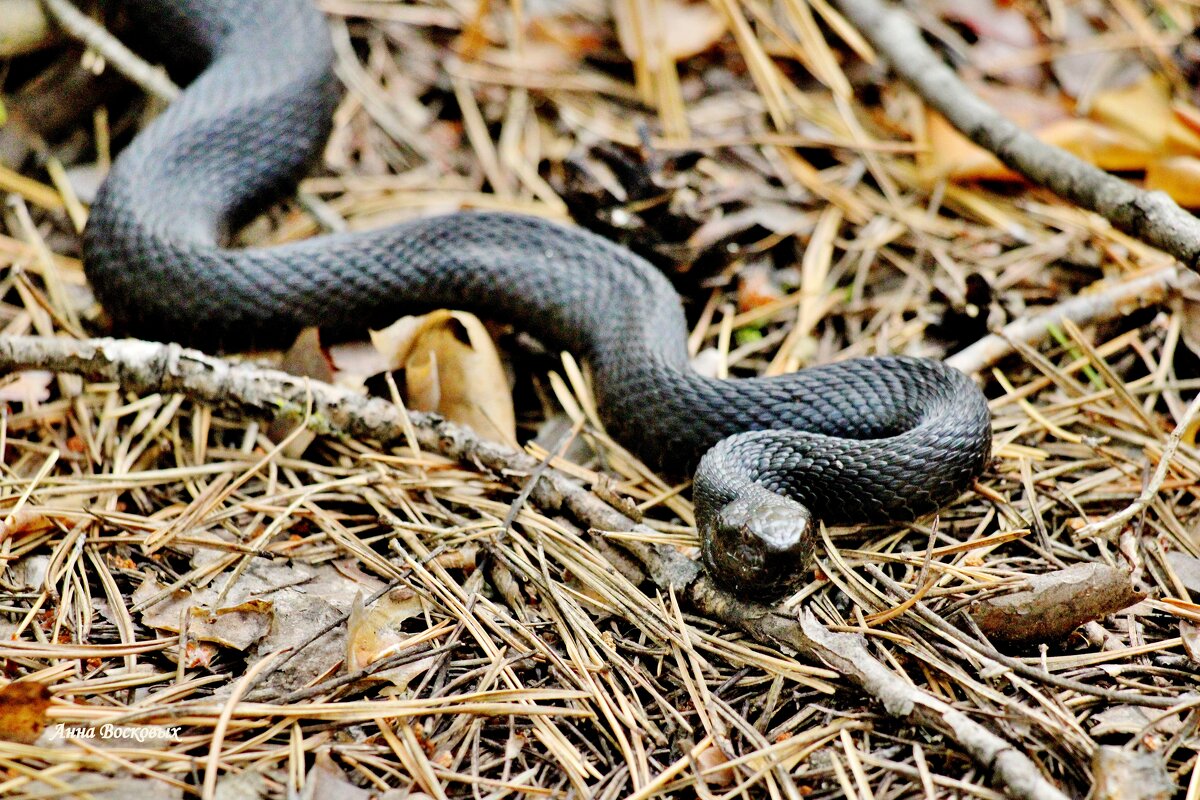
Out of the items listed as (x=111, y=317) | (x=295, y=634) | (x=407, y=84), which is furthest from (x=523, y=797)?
(x=407, y=84)

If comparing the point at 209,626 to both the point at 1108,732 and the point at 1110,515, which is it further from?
the point at 1110,515

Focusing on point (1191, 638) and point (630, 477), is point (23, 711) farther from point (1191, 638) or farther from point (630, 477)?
point (1191, 638)

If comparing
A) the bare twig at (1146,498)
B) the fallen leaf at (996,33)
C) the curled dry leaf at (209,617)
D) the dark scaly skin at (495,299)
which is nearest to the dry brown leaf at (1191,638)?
the bare twig at (1146,498)

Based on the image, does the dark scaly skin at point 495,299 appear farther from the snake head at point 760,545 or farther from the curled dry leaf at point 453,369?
the curled dry leaf at point 453,369

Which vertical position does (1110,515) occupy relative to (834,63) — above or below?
below

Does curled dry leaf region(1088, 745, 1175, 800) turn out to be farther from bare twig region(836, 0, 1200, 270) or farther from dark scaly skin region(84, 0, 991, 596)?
bare twig region(836, 0, 1200, 270)

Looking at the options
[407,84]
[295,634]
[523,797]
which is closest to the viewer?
[523,797]

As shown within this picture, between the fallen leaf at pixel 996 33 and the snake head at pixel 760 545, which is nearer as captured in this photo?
the snake head at pixel 760 545

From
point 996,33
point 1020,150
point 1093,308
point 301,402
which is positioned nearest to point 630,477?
point 301,402

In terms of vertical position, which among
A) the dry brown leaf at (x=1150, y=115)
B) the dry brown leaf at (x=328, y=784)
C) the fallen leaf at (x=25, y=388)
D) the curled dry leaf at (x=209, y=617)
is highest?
the dry brown leaf at (x=1150, y=115)
